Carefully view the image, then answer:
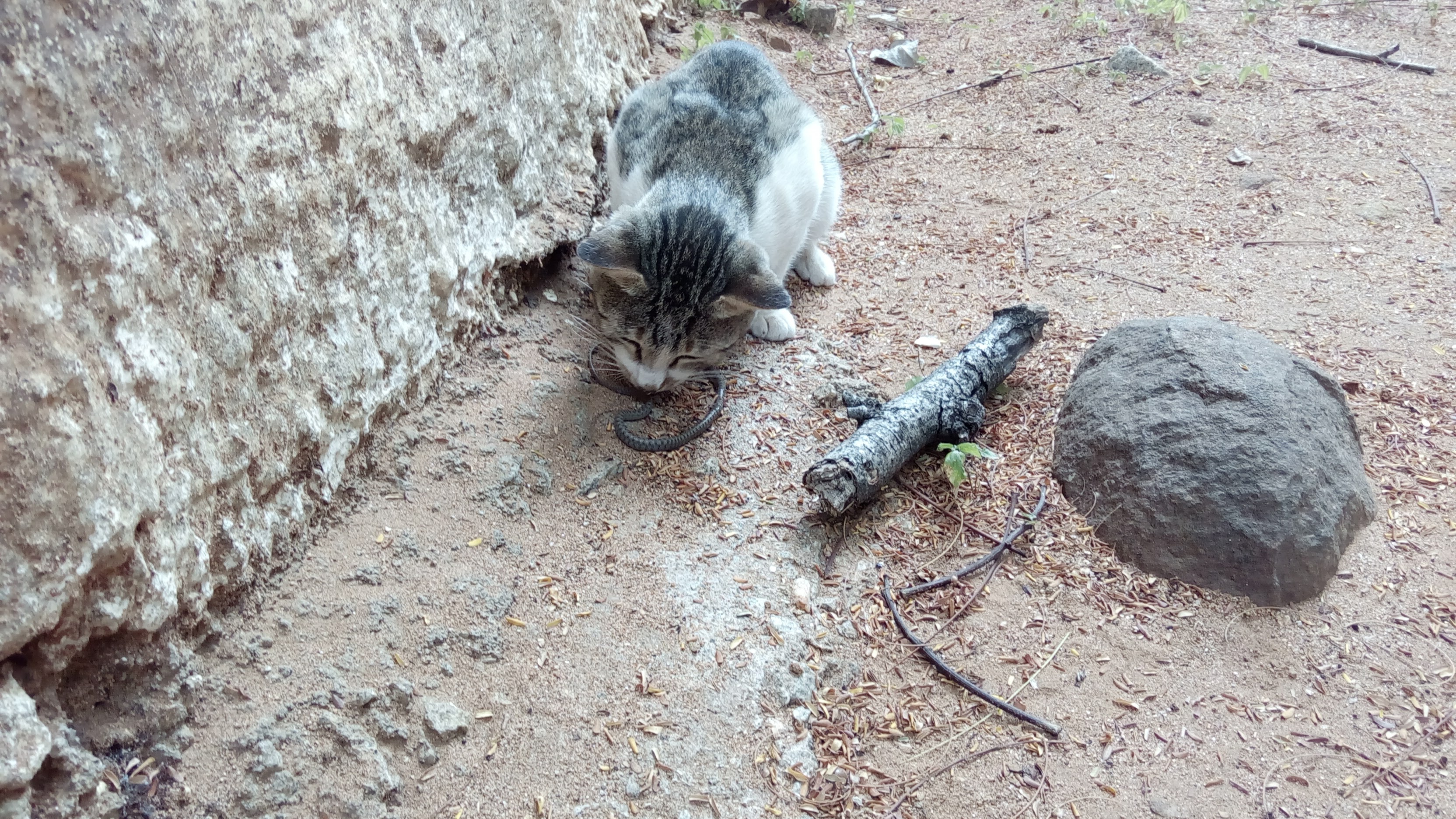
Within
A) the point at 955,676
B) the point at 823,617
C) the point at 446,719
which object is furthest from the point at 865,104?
the point at 446,719

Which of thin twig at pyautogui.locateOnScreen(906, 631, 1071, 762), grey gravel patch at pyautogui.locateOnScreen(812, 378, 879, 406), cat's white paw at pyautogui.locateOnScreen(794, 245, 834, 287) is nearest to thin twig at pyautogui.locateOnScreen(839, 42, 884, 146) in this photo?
cat's white paw at pyautogui.locateOnScreen(794, 245, 834, 287)

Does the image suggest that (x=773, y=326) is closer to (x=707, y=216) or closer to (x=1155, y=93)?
(x=707, y=216)

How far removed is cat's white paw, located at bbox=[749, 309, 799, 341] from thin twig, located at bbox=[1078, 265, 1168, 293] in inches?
60.1

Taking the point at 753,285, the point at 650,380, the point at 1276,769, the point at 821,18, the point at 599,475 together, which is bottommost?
the point at 1276,769

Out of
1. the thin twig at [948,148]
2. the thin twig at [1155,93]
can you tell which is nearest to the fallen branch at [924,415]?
the thin twig at [948,148]

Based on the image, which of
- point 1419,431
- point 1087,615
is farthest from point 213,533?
point 1419,431

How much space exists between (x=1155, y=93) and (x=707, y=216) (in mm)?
4409

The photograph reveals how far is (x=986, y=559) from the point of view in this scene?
2.65 meters

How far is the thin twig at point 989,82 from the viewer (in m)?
5.95

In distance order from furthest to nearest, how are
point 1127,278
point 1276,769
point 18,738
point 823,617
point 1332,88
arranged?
point 1332,88
point 1127,278
point 823,617
point 1276,769
point 18,738

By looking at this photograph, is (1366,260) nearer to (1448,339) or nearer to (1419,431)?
(1448,339)

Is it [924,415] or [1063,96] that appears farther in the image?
[1063,96]

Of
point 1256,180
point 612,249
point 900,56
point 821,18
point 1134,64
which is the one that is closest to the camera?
point 612,249

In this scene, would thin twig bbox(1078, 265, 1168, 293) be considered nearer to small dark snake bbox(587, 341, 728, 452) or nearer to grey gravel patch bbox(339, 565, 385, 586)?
small dark snake bbox(587, 341, 728, 452)
